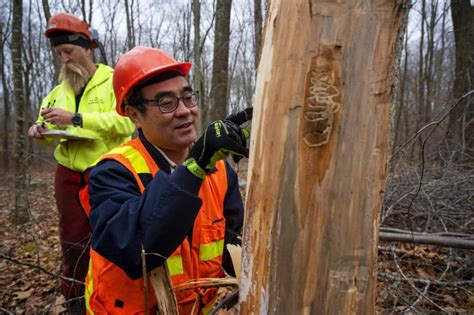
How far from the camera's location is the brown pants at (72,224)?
244 centimetres

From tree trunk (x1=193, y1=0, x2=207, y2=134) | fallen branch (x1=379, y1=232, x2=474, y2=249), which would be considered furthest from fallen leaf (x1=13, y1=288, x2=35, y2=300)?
tree trunk (x1=193, y1=0, x2=207, y2=134)

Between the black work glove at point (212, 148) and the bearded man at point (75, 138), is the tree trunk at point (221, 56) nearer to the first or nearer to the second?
the bearded man at point (75, 138)

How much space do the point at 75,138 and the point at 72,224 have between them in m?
0.65

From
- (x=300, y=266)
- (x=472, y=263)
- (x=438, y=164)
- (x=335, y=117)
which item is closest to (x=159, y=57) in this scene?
(x=335, y=117)

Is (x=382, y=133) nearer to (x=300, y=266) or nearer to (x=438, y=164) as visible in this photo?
(x=300, y=266)

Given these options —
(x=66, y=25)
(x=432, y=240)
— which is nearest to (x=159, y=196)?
(x=66, y=25)

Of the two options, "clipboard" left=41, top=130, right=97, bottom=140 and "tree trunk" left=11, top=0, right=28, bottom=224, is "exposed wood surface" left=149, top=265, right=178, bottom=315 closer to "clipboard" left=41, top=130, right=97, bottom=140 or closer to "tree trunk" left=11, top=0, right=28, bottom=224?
"clipboard" left=41, top=130, right=97, bottom=140

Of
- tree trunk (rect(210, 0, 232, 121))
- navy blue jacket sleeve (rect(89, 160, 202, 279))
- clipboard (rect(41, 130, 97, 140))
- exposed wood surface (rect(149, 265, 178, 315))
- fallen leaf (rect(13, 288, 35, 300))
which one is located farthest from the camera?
tree trunk (rect(210, 0, 232, 121))

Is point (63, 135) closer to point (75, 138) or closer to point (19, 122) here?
point (75, 138)

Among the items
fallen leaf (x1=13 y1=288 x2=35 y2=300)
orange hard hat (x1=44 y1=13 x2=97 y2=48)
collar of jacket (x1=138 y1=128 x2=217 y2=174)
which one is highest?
orange hard hat (x1=44 y1=13 x2=97 y2=48)

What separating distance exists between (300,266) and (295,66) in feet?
1.77

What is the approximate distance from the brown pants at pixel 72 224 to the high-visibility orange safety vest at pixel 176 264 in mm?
809

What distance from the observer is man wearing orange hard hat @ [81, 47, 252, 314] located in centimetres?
121

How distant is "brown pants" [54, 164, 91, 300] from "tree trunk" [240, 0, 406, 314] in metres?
1.97
